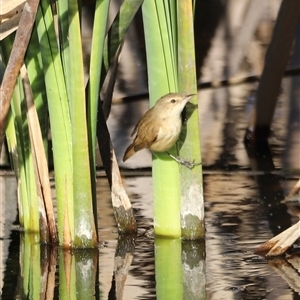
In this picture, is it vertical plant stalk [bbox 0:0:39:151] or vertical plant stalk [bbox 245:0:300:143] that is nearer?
vertical plant stalk [bbox 0:0:39:151]

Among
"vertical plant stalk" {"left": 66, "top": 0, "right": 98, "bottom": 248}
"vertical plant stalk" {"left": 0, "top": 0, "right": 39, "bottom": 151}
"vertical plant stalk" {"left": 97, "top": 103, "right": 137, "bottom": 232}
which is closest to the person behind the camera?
"vertical plant stalk" {"left": 0, "top": 0, "right": 39, "bottom": 151}

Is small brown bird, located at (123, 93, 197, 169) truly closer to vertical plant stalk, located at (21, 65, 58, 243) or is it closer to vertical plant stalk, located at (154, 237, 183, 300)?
vertical plant stalk, located at (154, 237, 183, 300)

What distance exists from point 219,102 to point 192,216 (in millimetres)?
4281

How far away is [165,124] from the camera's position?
216 inches

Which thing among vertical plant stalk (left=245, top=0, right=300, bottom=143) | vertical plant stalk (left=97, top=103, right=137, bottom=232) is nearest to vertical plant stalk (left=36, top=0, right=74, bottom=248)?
vertical plant stalk (left=97, top=103, right=137, bottom=232)

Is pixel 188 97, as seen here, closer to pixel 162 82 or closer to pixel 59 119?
pixel 162 82

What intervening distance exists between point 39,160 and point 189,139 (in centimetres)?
88

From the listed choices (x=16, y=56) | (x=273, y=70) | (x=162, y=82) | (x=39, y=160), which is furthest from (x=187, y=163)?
(x=273, y=70)

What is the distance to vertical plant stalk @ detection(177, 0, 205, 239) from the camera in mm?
5160

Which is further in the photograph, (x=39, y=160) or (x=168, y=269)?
(x=39, y=160)

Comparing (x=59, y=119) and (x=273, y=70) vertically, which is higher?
(x=273, y=70)

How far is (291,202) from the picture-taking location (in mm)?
6699

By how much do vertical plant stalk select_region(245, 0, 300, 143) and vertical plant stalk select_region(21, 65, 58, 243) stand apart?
2.68 metres

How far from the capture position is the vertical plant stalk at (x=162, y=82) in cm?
535
